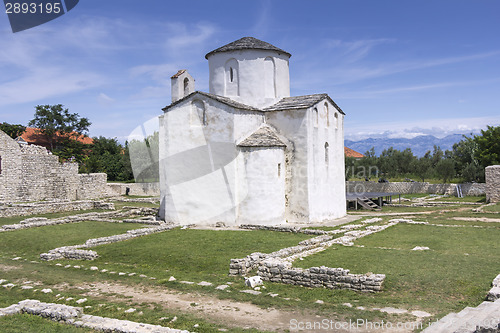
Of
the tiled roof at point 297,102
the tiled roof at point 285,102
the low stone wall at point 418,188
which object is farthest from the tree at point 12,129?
the tiled roof at point 297,102

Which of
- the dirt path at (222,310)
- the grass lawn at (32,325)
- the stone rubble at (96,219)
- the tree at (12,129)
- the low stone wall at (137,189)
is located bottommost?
the dirt path at (222,310)

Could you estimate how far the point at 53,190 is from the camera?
31906mm

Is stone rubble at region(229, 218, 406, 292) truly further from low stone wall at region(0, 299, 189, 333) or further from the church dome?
the church dome

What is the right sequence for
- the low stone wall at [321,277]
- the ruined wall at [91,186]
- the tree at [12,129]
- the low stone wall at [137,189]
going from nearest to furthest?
the low stone wall at [321,277] < the ruined wall at [91,186] < the low stone wall at [137,189] < the tree at [12,129]

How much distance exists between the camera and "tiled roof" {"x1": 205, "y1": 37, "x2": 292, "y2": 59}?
22031 mm

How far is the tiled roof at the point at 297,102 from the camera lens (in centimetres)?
2017

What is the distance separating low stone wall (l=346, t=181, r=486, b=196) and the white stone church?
19.5 metres

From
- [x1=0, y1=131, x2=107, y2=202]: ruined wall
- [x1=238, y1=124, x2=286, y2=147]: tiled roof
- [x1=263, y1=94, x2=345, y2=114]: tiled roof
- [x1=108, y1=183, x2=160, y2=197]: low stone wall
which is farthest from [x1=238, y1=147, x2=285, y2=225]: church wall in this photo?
[x1=108, y1=183, x2=160, y2=197]: low stone wall

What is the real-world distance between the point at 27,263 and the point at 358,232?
11498 mm

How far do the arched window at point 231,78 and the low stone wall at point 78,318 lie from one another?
16.0 metres

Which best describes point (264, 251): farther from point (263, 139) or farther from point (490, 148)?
point (490, 148)

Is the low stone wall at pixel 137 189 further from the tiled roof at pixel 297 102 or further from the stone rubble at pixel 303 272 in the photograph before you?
the stone rubble at pixel 303 272

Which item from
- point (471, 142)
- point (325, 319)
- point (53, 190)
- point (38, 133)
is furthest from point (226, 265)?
point (38, 133)

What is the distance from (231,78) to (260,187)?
21.7 ft
